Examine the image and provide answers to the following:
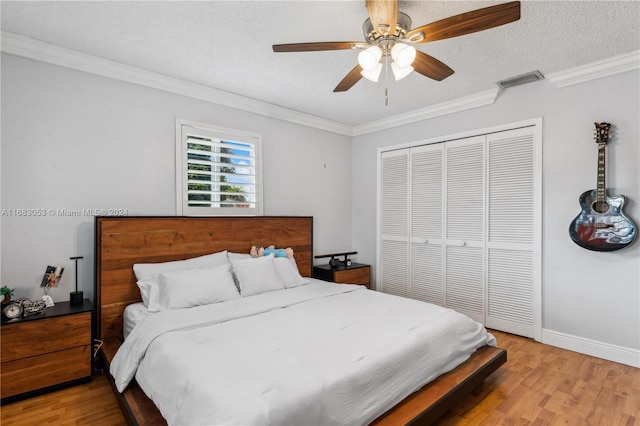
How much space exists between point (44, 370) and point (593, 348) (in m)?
4.35

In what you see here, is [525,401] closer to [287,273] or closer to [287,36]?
[287,273]

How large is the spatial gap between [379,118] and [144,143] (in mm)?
2893

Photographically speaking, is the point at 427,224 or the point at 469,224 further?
the point at 427,224

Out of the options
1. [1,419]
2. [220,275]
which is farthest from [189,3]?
[1,419]

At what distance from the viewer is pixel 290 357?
174 cm

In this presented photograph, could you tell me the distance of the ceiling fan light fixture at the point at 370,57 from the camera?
1.84 m

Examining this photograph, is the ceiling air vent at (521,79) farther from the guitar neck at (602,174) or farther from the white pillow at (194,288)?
the white pillow at (194,288)

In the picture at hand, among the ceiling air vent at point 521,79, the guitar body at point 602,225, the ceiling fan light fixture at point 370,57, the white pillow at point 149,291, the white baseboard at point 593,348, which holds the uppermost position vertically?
the ceiling air vent at point 521,79

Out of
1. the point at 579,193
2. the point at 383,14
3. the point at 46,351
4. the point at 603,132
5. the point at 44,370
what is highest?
the point at 383,14

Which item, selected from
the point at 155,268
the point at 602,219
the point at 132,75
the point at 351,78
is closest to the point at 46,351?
the point at 155,268

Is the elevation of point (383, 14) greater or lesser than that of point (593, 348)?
greater

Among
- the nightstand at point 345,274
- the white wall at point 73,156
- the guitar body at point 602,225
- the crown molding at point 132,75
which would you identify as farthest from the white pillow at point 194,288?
the guitar body at point 602,225

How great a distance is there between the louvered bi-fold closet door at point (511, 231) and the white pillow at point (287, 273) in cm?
205

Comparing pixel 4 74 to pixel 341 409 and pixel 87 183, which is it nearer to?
pixel 87 183
